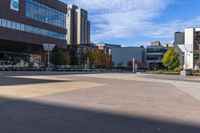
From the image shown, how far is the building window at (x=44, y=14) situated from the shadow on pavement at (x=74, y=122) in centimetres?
8305

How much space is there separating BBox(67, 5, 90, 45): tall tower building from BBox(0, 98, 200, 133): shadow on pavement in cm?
16849

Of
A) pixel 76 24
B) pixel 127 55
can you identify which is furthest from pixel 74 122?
pixel 76 24

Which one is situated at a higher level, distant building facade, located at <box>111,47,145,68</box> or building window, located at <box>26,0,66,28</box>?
building window, located at <box>26,0,66,28</box>

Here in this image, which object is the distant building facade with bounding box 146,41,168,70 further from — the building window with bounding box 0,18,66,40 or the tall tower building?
the building window with bounding box 0,18,66,40

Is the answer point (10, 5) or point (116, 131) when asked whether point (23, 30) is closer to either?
point (10, 5)

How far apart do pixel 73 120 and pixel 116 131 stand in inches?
70.3

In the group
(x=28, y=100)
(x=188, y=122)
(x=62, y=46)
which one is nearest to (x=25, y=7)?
(x=62, y=46)

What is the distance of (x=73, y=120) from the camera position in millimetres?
10391

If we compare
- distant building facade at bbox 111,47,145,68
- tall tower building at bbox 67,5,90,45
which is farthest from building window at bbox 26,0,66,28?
distant building facade at bbox 111,47,145,68

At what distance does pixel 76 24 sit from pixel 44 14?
86582 mm

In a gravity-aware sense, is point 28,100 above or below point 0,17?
below

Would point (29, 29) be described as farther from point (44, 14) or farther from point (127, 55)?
point (127, 55)

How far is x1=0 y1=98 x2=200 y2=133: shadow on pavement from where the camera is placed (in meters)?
9.05

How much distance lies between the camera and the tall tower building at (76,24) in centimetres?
18150
